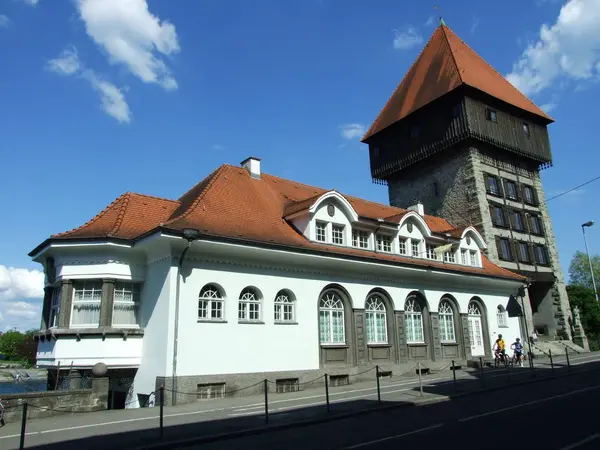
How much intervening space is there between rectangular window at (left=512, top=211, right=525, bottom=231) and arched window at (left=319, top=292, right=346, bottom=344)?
20.8 metres

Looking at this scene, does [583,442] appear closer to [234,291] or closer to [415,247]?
[234,291]

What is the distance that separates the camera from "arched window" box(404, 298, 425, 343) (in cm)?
2439

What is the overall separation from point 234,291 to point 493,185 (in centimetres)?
2530

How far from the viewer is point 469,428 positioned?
1001cm

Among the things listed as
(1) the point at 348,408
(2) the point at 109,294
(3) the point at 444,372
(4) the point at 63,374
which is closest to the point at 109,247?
(2) the point at 109,294

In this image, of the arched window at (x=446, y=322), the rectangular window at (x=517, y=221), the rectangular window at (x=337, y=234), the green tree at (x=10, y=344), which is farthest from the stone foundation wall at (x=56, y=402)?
the green tree at (x=10, y=344)

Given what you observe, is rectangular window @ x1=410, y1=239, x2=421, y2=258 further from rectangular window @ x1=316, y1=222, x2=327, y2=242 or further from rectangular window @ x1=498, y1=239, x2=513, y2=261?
rectangular window @ x1=498, y1=239, x2=513, y2=261

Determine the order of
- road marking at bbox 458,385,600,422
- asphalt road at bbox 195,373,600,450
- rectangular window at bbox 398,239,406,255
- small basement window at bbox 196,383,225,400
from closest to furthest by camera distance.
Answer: asphalt road at bbox 195,373,600,450 < road marking at bbox 458,385,600,422 < small basement window at bbox 196,383,225,400 < rectangular window at bbox 398,239,406,255

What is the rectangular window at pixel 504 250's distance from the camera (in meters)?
34.6

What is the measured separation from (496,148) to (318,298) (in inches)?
917

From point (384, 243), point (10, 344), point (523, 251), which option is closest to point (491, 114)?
point (523, 251)

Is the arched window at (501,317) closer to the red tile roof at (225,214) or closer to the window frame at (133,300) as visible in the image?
the red tile roof at (225,214)

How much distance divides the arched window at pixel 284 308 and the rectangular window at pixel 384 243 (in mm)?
6261

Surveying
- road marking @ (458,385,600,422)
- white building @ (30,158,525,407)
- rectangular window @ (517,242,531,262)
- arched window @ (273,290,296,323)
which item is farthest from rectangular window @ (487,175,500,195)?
arched window @ (273,290,296,323)
